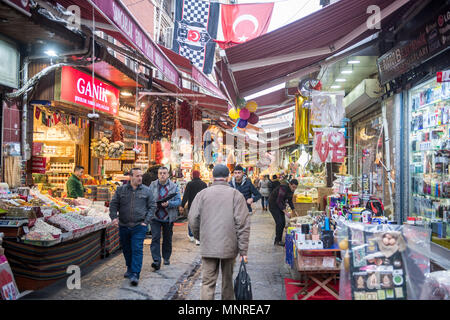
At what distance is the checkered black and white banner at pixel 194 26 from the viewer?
10867mm

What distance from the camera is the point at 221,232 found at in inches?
173

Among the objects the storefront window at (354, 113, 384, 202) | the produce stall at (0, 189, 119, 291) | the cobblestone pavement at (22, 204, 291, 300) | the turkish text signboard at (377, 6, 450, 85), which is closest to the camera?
the turkish text signboard at (377, 6, 450, 85)

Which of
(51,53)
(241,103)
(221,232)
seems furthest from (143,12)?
(221,232)

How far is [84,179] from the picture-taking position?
35.9 ft

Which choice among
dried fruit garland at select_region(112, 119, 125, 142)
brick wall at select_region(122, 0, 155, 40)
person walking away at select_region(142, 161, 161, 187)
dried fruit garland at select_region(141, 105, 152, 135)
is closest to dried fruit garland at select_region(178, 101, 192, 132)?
dried fruit garland at select_region(141, 105, 152, 135)

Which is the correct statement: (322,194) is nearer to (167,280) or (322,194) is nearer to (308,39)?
(308,39)

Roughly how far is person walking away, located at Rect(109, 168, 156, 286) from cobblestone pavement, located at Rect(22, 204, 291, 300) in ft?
1.20

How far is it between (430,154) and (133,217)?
5.37 meters

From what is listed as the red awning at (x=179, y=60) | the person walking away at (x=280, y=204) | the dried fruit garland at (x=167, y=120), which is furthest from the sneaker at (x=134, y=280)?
the dried fruit garland at (x=167, y=120)

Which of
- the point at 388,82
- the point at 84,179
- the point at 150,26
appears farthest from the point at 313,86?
the point at 150,26

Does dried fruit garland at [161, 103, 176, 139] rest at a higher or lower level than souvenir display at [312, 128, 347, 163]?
higher

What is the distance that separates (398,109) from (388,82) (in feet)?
2.28

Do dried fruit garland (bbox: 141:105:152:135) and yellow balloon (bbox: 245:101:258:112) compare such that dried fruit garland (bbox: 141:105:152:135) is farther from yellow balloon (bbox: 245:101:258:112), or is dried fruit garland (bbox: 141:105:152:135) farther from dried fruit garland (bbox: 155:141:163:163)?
dried fruit garland (bbox: 155:141:163:163)

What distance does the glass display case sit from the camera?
251 inches
